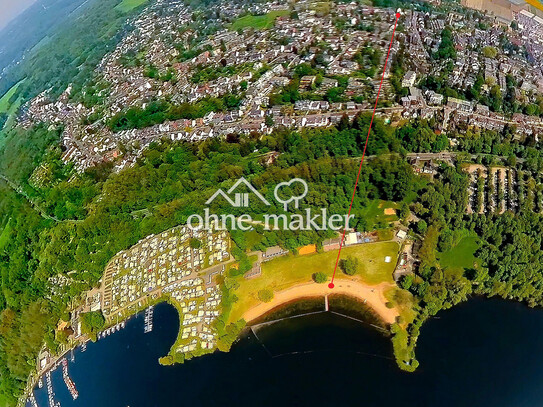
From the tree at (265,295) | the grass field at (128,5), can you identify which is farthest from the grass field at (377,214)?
the grass field at (128,5)

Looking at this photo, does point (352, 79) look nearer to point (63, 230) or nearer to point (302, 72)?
point (302, 72)

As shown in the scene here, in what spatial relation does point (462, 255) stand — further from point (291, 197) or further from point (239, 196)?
point (239, 196)

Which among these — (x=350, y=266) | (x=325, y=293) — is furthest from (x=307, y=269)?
(x=350, y=266)

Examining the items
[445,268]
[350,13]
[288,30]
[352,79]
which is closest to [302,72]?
[352,79]

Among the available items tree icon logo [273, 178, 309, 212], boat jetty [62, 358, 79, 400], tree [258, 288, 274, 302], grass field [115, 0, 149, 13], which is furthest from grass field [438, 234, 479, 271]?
grass field [115, 0, 149, 13]
